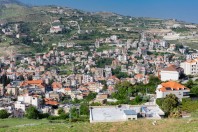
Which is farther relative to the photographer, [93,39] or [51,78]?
[93,39]

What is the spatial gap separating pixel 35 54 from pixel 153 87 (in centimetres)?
4559

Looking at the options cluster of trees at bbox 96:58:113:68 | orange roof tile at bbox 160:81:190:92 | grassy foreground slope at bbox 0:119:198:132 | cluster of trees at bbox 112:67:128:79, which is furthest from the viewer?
cluster of trees at bbox 96:58:113:68

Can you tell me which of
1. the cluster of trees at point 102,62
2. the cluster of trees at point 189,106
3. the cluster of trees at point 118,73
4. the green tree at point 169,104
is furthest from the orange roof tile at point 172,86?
the cluster of trees at point 102,62

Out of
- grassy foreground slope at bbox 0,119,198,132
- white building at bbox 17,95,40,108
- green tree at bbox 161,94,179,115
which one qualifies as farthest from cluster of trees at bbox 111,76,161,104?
grassy foreground slope at bbox 0,119,198,132

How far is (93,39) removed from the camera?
8188cm

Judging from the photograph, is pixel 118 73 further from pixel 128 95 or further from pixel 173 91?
pixel 173 91

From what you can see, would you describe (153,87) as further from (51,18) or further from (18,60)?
(51,18)

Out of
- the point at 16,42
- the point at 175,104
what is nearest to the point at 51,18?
the point at 16,42

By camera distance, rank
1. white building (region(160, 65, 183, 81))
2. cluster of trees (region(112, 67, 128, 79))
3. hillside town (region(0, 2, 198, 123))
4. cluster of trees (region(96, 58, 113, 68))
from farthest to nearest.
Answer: cluster of trees (region(96, 58, 113, 68))
cluster of trees (region(112, 67, 128, 79))
white building (region(160, 65, 183, 81))
hillside town (region(0, 2, 198, 123))

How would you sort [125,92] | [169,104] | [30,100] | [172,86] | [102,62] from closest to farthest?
[169,104] < [172,86] < [125,92] < [30,100] < [102,62]

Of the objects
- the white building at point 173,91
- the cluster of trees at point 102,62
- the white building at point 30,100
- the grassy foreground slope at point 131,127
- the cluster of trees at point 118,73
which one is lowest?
the white building at point 30,100

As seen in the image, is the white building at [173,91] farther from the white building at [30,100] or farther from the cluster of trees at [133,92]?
the white building at [30,100]

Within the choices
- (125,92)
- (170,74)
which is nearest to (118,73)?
(170,74)

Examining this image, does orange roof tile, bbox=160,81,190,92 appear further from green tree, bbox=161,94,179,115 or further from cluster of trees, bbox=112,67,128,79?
cluster of trees, bbox=112,67,128,79
